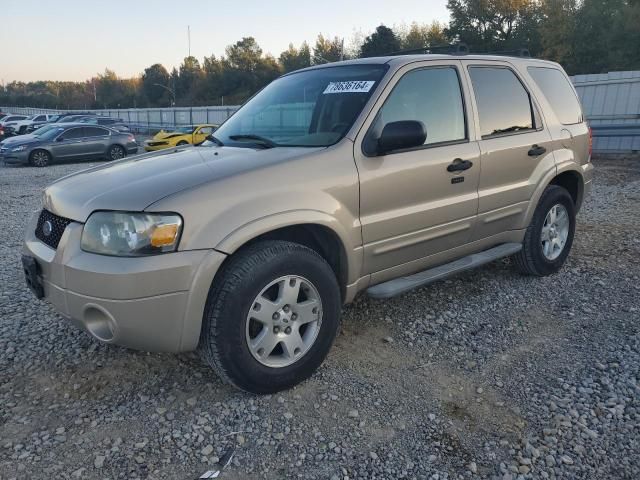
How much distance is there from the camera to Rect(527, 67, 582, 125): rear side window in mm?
4496

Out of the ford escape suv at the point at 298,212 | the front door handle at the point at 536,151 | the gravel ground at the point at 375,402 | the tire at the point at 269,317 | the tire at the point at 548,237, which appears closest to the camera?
the gravel ground at the point at 375,402

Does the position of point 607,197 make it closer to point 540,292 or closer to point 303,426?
point 540,292

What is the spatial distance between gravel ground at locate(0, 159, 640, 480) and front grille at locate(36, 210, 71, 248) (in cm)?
87

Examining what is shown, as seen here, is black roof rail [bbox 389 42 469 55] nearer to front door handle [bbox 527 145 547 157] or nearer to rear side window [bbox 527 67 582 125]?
rear side window [bbox 527 67 582 125]

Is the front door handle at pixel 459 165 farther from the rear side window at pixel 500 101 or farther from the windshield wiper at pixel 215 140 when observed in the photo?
the windshield wiper at pixel 215 140

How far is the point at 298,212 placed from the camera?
9.06 feet

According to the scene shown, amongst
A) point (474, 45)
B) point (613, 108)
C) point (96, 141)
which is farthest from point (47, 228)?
point (474, 45)

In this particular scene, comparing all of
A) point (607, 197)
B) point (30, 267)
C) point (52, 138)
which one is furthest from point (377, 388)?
point (52, 138)

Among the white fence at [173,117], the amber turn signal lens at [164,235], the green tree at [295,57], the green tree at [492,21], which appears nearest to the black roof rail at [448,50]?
the amber turn signal lens at [164,235]

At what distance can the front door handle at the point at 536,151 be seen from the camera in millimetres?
4172

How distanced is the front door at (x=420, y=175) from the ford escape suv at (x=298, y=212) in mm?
11

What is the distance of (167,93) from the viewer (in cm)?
8425

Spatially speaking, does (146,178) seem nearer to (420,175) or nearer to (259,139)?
(259,139)

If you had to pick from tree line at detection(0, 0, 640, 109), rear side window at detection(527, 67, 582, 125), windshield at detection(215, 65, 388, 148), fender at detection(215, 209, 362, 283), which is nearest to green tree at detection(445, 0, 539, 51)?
tree line at detection(0, 0, 640, 109)
